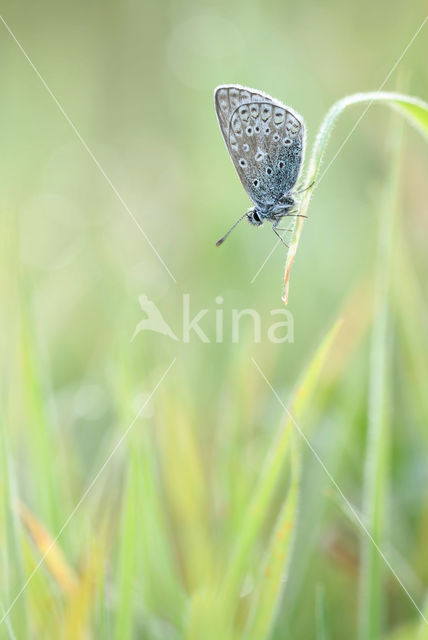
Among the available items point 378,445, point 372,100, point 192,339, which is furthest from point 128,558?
point 192,339

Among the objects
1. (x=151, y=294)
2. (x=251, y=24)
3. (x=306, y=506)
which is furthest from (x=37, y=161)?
(x=306, y=506)

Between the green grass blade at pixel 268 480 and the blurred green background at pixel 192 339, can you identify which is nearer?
the green grass blade at pixel 268 480

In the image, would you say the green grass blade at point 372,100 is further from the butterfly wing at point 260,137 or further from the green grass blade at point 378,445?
the butterfly wing at point 260,137

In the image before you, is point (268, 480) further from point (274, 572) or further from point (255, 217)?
point (255, 217)

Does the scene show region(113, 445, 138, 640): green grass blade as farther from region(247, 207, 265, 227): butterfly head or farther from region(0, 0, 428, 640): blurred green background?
region(247, 207, 265, 227): butterfly head

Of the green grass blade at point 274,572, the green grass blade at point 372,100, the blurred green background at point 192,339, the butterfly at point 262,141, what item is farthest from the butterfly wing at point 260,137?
the green grass blade at point 274,572

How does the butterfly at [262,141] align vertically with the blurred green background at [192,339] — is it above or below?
above

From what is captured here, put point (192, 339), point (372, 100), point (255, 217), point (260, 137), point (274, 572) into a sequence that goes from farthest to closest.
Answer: point (192, 339) < point (255, 217) < point (260, 137) < point (274, 572) < point (372, 100)

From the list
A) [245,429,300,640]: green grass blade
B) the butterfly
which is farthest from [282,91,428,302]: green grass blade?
the butterfly

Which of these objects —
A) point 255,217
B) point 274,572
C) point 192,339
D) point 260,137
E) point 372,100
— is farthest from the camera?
point 192,339
